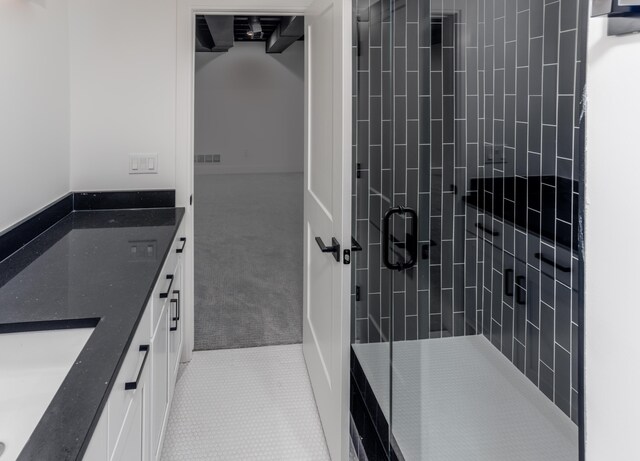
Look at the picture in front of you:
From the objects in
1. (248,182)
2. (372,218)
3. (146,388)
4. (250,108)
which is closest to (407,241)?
(372,218)

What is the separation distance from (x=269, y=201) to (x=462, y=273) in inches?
285

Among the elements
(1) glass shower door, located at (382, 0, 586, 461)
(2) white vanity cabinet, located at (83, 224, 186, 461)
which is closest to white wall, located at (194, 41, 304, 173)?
(2) white vanity cabinet, located at (83, 224, 186, 461)

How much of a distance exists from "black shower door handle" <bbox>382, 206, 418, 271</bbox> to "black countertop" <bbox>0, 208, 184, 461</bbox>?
0.75 meters

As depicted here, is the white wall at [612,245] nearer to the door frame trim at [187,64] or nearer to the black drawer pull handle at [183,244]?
the black drawer pull handle at [183,244]

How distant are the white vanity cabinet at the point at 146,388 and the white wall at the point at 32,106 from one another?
0.63 metres

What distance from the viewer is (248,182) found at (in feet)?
33.9

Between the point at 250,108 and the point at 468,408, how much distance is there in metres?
10.3

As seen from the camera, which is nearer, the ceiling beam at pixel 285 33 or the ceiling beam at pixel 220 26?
the ceiling beam at pixel 220 26

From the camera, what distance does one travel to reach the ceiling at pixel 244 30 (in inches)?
238

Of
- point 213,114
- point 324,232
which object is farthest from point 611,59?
point 213,114

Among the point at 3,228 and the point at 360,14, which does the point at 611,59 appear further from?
the point at 3,228

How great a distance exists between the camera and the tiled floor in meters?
2.31

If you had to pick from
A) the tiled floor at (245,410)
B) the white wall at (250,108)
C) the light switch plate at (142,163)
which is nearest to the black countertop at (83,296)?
the light switch plate at (142,163)

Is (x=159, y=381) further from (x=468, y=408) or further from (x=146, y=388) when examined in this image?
(x=468, y=408)
